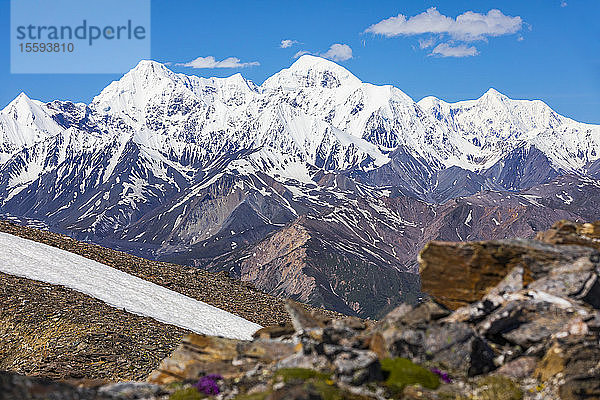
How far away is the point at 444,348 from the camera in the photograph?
1811cm

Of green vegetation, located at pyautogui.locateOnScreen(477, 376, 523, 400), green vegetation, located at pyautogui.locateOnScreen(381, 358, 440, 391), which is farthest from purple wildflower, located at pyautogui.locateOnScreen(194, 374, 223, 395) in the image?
green vegetation, located at pyautogui.locateOnScreen(477, 376, 523, 400)

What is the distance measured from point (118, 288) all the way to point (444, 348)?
34.9 meters

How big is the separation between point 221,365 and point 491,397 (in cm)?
875

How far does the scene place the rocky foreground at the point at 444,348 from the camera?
16234mm

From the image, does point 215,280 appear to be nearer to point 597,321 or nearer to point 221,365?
point 221,365

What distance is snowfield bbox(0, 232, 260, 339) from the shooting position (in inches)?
1681

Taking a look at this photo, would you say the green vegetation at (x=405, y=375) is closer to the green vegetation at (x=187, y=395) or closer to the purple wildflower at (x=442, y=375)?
the purple wildflower at (x=442, y=375)

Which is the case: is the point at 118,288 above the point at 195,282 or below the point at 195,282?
above

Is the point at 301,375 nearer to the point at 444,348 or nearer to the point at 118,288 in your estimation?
the point at 444,348

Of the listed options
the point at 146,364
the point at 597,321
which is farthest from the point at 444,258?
the point at 146,364

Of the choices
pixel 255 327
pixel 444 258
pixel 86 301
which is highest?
pixel 444 258

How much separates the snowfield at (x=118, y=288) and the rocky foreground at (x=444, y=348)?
68.8 feet

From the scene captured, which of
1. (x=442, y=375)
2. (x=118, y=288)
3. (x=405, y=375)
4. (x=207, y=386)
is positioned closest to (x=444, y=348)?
(x=442, y=375)

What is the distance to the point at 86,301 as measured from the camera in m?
40.8
